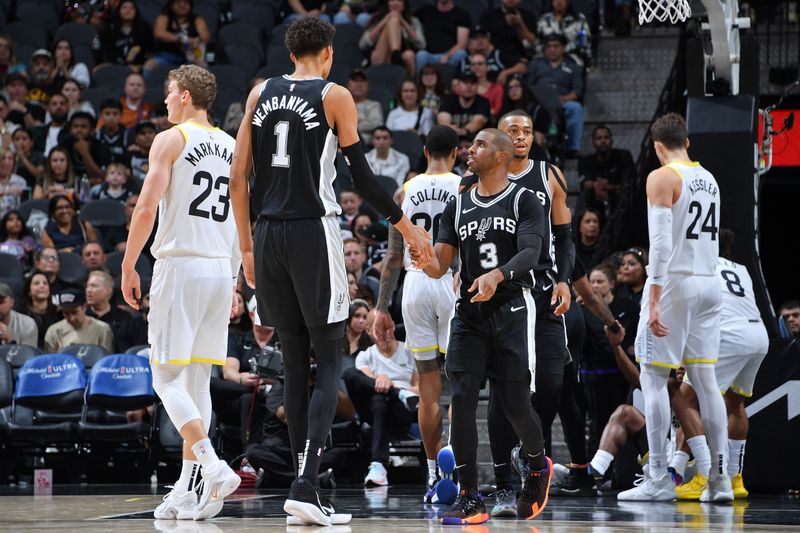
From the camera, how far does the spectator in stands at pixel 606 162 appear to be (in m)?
13.2

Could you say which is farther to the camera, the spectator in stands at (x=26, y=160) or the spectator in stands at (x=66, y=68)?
the spectator in stands at (x=66, y=68)

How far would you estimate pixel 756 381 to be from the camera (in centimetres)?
862

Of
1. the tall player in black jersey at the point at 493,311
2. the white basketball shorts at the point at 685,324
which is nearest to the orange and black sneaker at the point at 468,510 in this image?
the tall player in black jersey at the point at 493,311

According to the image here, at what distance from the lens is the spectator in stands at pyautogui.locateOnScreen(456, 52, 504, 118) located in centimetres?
1391

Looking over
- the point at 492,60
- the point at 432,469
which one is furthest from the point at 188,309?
the point at 492,60

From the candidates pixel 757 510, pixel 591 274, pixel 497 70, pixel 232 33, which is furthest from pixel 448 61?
pixel 757 510

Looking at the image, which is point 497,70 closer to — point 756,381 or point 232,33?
point 232,33

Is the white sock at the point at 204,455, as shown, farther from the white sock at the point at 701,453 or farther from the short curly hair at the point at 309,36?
the white sock at the point at 701,453

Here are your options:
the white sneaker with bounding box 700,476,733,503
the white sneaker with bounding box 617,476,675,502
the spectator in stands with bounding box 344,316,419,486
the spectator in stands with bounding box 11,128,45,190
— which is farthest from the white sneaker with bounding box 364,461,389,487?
the spectator in stands with bounding box 11,128,45,190

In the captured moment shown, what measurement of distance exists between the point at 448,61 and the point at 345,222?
407 centimetres

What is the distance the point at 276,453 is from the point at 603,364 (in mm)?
2726

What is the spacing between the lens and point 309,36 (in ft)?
17.7

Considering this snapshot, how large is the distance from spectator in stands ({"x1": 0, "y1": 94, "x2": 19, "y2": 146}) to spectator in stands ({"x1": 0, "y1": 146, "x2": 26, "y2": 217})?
444 millimetres

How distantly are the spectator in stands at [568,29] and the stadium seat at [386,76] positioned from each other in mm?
1912
